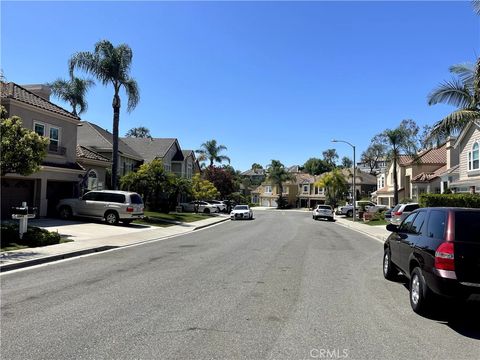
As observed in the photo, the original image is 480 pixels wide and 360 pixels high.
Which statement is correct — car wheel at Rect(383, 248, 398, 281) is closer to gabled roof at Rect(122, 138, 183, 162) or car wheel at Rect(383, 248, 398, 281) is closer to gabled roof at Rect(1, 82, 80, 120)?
gabled roof at Rect(1, 82, 80, 120)

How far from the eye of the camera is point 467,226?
21.5 ft

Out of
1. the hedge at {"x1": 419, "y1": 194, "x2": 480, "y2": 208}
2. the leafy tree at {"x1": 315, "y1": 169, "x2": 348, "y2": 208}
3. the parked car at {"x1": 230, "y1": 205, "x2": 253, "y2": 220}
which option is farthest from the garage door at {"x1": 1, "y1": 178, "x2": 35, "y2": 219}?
the leafy tree at {"x1": 315, "y1": 169, "x2": 348, "y2": 208}

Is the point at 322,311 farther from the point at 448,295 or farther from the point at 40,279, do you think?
the point at 40,279

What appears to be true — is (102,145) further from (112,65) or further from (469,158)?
(469,158)

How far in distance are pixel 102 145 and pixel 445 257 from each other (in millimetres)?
38220

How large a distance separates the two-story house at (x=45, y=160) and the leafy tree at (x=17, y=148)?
9005 millimetres

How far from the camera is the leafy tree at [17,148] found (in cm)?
1393

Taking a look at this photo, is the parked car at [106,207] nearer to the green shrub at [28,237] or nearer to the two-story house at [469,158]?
the green shrub at [28,237]

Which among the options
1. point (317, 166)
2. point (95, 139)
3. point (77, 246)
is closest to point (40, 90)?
point (95, 139)

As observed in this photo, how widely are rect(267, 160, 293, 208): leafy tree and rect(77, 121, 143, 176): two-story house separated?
48816 millimetres

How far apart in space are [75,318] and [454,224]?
5789mm

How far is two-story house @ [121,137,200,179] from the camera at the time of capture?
172ft

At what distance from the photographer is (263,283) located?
Result: 9062 mm

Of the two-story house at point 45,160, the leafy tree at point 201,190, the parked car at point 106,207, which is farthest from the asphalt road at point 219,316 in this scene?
the leafy tree at point 201,190
